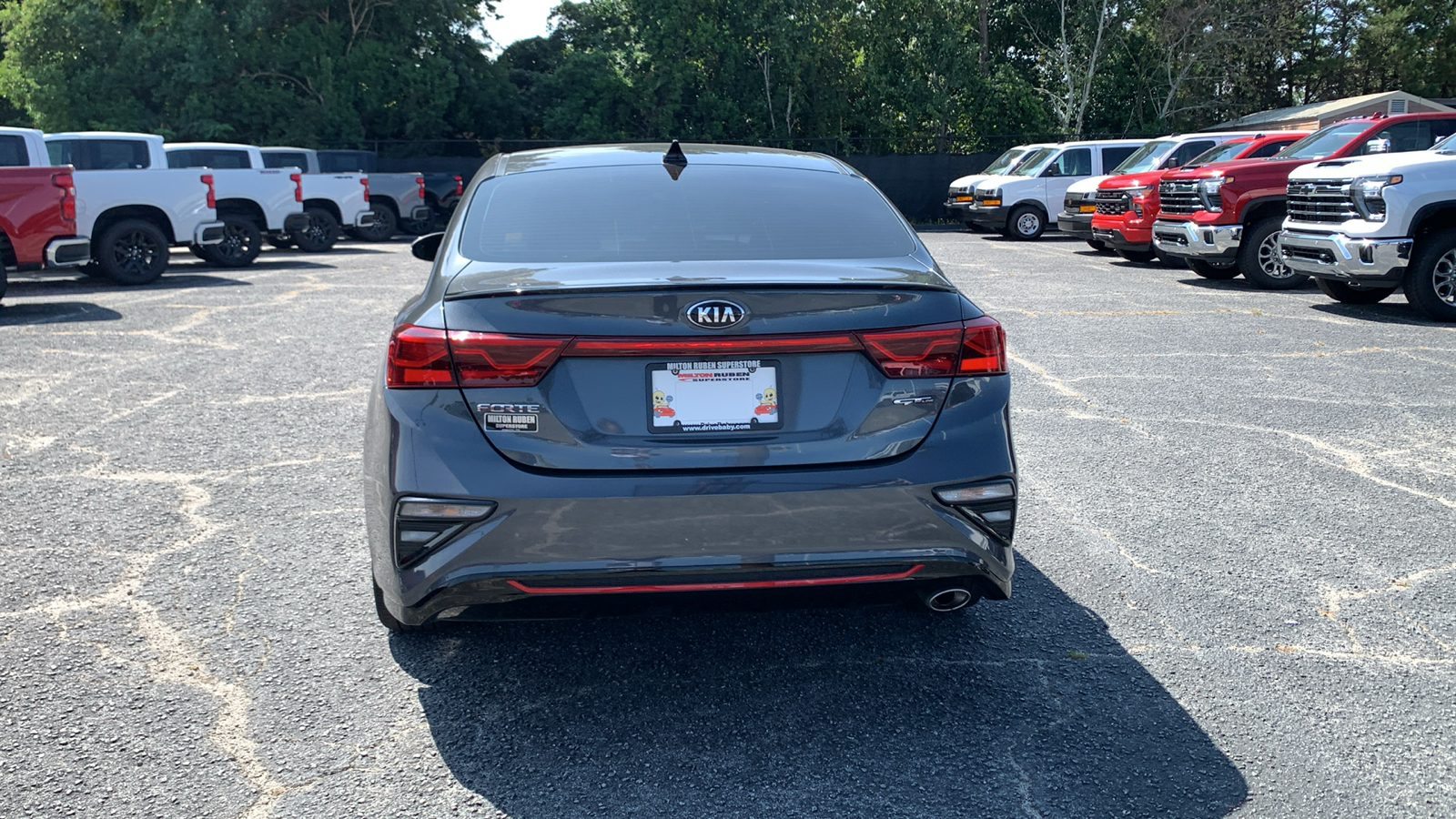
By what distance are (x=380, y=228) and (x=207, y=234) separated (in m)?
8.26

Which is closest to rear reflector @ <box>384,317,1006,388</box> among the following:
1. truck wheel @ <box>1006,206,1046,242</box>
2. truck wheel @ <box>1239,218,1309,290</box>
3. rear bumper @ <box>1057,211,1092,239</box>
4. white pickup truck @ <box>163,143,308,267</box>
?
truck wheel @ <box>1239,218,1309,290</box>

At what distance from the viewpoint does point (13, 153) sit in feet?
46.1

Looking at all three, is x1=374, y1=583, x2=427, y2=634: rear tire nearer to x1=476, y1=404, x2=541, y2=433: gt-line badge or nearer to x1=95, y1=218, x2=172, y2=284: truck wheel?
x1=476, y1=404, x2=541, y2=433: gt-line badge

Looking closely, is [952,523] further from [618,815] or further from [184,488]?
[184,488]

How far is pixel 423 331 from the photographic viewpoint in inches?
128

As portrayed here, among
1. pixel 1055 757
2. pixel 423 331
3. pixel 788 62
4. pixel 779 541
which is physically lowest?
pixel 1055 757

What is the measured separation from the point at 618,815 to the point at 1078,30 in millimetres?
38910

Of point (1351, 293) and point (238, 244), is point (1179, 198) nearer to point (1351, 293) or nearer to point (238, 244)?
point (1351, 293)

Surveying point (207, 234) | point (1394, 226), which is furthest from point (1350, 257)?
point (207, 234)

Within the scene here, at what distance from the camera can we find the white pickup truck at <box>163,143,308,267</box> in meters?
18.3

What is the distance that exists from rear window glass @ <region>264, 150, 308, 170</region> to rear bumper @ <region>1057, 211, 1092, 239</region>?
13215 millimetres

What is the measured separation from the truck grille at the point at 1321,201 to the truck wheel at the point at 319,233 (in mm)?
15500

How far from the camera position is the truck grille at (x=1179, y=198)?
591 inches

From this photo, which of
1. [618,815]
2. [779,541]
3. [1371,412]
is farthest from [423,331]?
[1371,412]
